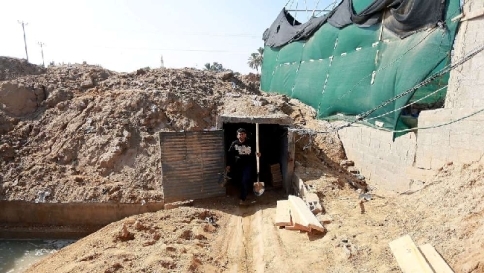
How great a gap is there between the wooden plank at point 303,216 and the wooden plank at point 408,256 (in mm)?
1231

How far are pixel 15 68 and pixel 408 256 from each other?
52.2 feet

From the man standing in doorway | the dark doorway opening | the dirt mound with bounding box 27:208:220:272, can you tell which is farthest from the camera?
the dark doorway opening

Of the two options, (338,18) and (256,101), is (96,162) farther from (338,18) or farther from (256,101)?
(338,18)

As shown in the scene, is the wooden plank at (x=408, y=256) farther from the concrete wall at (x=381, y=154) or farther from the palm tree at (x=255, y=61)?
the palm tree at (x=255, y=61)

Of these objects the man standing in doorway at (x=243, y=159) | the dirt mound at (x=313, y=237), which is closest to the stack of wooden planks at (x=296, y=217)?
the dirt mound at (x=313, y=237)

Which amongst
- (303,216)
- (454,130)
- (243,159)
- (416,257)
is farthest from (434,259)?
(243,159)

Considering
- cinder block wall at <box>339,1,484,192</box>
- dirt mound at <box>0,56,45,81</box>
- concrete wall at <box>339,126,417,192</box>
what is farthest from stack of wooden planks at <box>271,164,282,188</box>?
dirt mound at <box>0,56,45,81</box>

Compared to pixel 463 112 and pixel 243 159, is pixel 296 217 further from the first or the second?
pixel 463 112

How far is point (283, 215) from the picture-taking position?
5566 mm

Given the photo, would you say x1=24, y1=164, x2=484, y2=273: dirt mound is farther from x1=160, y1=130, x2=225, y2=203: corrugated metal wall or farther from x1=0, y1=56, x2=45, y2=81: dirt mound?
x1=0, y1=56, x2=45, y2=81: dirt mound

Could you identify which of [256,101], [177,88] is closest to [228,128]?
[256,101]

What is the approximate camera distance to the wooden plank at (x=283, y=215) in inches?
210

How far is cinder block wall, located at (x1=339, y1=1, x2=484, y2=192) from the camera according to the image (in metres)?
4.34

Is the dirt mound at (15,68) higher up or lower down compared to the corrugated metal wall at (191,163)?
higher up
